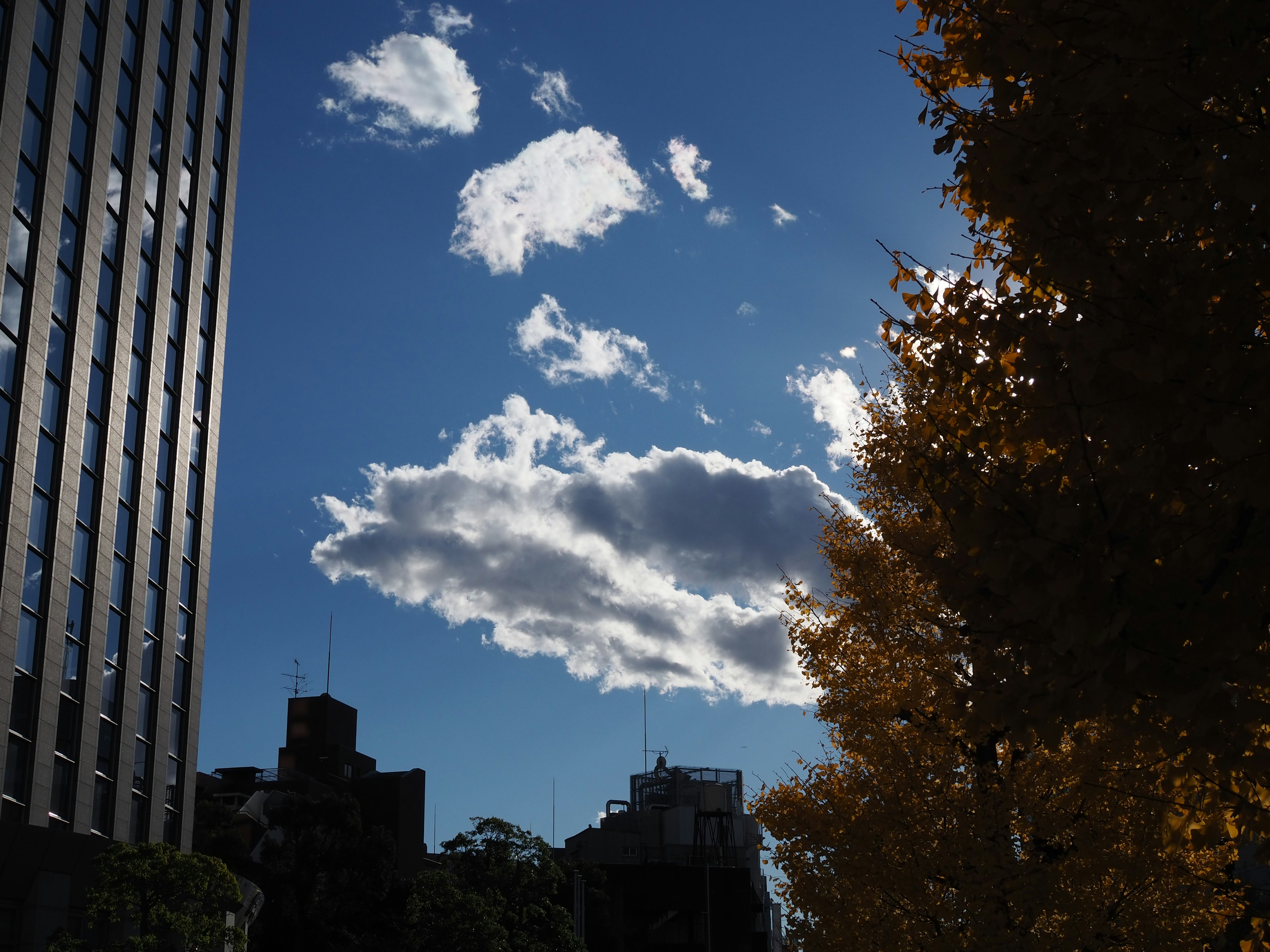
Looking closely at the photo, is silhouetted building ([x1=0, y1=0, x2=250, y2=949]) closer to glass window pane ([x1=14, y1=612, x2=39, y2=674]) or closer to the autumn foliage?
glass window pane ([x1=14, y1=612, x2=39, y2=674])

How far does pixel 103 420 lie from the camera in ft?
115

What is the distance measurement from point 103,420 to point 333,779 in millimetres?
60431

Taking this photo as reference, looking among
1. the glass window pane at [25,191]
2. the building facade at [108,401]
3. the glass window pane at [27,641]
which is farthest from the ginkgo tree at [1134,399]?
the glass window pane at [25,191]

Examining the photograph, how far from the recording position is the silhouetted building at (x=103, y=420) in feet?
96.9

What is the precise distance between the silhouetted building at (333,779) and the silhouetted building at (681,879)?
12997 millimetres

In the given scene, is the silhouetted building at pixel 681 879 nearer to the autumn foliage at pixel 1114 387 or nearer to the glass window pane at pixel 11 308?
the glass window pane at pixel 11 308

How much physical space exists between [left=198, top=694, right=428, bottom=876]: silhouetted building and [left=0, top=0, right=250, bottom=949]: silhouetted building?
128ft

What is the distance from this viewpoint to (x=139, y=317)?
38.4 m

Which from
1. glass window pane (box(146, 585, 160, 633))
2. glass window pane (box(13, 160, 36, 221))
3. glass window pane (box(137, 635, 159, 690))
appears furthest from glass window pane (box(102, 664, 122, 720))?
glass window pane (box(13, 160, 36, 221))

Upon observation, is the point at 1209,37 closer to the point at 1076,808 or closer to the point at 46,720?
the point at 1076,808

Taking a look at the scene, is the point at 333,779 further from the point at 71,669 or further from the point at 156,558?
the point at 71,669

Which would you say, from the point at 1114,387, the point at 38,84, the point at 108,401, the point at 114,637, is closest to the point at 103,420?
the point at 108,401

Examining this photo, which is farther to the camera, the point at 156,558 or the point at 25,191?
the point at 156,558

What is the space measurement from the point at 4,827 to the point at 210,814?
3291cm
